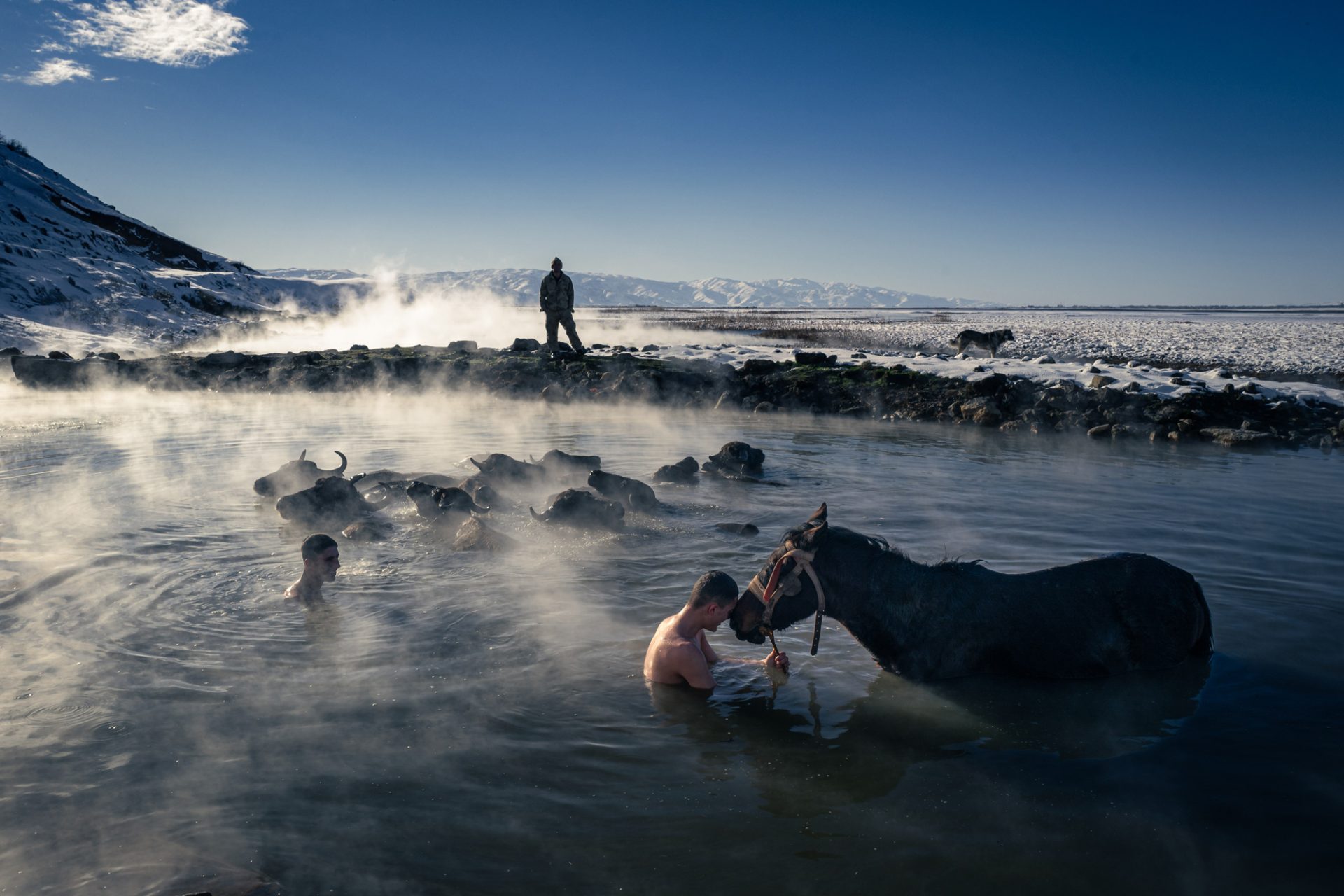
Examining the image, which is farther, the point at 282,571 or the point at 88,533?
the point at 88,533

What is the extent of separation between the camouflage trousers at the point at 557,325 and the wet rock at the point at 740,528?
1992 centimetres

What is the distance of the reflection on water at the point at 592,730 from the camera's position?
4.68 meters

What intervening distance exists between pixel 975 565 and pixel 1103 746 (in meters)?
1.67

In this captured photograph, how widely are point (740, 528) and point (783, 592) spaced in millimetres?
5032

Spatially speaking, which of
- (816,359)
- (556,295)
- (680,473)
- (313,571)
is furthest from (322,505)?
(816,359)

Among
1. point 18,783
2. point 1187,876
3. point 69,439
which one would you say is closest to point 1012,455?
point 1187,876

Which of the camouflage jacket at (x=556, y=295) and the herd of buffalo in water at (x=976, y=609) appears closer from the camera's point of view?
the herd of buffalo in water at (x=976, y=609)

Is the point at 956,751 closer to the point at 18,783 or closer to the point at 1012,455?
the point at 18,783

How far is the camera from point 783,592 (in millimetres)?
6641

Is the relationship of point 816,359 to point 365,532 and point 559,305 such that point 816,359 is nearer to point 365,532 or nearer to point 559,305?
point 559,305

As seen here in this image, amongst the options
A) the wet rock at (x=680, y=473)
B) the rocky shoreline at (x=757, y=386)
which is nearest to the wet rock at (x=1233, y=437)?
the rocky shoreline at (x=757, y=386)

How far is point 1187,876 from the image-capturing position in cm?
455

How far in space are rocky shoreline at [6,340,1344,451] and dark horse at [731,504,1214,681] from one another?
14.2 metres

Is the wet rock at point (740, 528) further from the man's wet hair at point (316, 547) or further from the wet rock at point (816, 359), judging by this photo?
the wet rock at point (816, 359)
